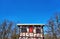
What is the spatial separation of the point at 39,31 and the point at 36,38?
163 centimetres

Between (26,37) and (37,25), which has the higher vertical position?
(37,25)

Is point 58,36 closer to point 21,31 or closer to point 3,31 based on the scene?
point 21,31

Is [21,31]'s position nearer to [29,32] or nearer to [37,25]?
[29,32]

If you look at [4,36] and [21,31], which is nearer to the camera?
[21,31]

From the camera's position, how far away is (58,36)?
34.5 m

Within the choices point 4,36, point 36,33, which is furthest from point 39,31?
point 4,36

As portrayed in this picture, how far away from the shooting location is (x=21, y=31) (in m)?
31.8

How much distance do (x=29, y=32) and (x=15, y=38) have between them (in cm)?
879

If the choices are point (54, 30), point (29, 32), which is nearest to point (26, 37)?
point (29, 32)

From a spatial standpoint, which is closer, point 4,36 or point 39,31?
point 39,31

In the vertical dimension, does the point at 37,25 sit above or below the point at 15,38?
above

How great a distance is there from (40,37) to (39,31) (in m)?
1.27

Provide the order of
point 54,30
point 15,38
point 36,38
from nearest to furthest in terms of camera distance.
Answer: point 36,38 < point 54,30 < point 15,38

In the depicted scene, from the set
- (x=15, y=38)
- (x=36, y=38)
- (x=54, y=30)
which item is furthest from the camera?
(x=15, y=38)
